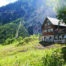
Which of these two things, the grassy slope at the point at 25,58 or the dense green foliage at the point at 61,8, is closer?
the grassy slope at the point at 25,58

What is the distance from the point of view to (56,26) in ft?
127

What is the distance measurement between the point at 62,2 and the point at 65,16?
3.07 meters

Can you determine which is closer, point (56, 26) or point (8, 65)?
point (8, 65)

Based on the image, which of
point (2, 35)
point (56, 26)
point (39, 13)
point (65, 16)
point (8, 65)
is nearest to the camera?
point (8, 65)

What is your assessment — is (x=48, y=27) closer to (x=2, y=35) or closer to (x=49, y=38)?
(x=49, y=38)

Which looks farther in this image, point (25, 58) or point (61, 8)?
point (61, 8)

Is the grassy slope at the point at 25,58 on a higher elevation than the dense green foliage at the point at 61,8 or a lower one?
lower

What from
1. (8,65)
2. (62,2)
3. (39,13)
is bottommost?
(8,65)

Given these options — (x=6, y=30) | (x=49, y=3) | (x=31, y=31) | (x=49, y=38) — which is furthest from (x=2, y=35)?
(x=49, y=3)

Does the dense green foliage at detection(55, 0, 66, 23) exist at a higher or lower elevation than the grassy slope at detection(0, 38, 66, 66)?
higher

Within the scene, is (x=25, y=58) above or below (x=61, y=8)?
below

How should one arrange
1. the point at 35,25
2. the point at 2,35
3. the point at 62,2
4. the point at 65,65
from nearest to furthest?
the point at 65,65
the point at 62,2
the point at 2,35
the point at 35,25

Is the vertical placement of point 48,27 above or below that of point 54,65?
above

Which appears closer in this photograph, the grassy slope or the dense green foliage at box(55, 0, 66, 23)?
the grassy slope
